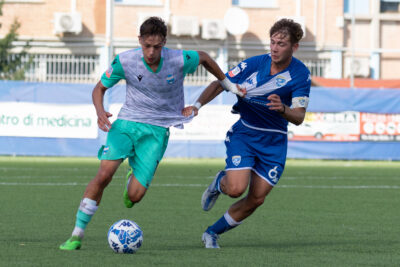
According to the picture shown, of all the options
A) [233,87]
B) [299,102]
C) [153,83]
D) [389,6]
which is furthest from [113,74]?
[389,6]

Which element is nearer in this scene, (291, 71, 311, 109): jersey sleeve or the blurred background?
(291, 71, 311, 109): jersey sleeve

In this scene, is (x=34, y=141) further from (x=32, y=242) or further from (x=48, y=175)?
(x=32, y=242)

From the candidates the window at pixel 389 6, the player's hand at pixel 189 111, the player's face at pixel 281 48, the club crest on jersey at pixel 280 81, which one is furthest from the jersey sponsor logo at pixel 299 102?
the window at pixel 389 6

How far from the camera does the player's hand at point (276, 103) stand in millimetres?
8164

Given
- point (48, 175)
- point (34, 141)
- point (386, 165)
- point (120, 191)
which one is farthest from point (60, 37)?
point (120, 191)

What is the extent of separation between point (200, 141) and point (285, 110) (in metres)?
16.9

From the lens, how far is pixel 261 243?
894 cm

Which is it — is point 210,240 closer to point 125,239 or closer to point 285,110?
point 125,239

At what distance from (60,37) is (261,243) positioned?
27.2m

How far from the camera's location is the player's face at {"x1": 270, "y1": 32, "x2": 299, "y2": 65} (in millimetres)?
8680

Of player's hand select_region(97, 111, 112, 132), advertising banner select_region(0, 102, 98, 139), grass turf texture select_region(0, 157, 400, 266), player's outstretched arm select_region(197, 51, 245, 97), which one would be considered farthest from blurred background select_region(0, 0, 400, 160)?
player's hand select_region(97, 111, 112, 132)

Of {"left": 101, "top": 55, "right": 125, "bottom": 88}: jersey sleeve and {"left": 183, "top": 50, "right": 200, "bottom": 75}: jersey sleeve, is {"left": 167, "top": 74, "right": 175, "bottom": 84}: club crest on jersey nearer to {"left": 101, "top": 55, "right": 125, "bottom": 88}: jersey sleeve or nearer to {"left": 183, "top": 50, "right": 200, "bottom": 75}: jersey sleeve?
{"left": 183, "top": 50, "right": 200, "bottom": 75}: jersey sleeve

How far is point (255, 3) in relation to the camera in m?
36.6

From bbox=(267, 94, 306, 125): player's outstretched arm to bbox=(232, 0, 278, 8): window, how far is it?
2821 cm
